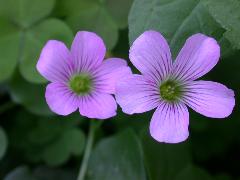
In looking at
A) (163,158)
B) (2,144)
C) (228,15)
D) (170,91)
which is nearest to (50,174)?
(2,144)

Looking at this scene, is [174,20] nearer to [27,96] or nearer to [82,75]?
[82,75]

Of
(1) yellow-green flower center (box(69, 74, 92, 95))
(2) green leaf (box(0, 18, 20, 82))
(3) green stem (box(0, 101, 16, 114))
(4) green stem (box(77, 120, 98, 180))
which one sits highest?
(1) yellow-green flower center (box(69, 74, 92, 95))

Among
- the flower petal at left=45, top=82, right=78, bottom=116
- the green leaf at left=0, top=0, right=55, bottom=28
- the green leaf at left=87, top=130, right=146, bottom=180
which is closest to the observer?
the flower petal at left=45, top=82, right=78, bottom=116

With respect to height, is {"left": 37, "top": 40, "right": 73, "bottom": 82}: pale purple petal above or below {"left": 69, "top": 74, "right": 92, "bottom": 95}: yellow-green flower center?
above

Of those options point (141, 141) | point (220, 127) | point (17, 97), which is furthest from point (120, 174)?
point (220, 127)

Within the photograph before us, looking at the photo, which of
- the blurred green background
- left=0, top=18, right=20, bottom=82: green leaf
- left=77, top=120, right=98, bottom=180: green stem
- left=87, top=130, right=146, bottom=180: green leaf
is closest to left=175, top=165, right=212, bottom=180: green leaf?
the blurred green background

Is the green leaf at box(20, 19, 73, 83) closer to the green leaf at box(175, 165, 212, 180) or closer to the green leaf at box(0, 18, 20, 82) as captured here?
the green leaf at box(0, 18, 20, 82)

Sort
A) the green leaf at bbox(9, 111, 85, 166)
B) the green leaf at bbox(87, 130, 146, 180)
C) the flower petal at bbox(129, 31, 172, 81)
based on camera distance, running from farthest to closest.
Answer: the green leaf at bbox(9, 111, 85, 166)
the green leaf at bbox(87, 130, 146, 180)
the flower petal at bbox(129, 31, 172, 81)
